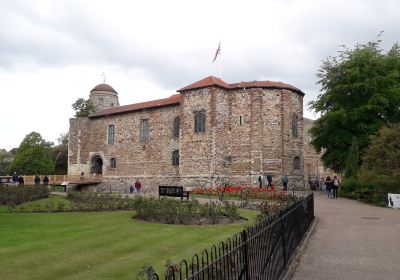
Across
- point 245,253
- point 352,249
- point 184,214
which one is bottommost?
point 352,249

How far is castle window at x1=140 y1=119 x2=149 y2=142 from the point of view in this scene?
40.2 m

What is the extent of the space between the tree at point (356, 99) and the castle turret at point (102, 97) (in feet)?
116

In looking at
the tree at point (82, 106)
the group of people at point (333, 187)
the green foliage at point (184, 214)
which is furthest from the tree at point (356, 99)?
the tree at point (82, 106)

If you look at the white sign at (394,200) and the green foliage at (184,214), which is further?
the white sign at (394,200)

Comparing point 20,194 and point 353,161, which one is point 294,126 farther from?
point 20,194

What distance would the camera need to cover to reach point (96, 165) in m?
45.8

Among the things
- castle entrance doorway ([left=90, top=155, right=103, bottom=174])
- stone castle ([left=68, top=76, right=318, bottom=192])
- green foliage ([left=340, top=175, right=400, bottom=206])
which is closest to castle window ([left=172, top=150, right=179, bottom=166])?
stone castle ([left=68, top=76, right=318, bottom=192])

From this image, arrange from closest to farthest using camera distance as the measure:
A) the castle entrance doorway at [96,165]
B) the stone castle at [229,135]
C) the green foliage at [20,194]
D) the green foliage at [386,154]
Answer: the green foliage at [20,194]
the green foliage at [386,154]
the stone castle at [229,135]
the castle entrance doorway at [96,165]

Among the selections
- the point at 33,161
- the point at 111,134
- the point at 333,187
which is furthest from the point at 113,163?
the point at 333,187

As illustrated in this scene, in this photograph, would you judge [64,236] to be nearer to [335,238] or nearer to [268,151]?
[335,238]

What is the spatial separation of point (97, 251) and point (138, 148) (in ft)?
105

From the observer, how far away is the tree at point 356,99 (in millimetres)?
29312

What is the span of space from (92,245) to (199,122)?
2516cm

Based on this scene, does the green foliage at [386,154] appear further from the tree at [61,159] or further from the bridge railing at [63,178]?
the tree at [61,159]
